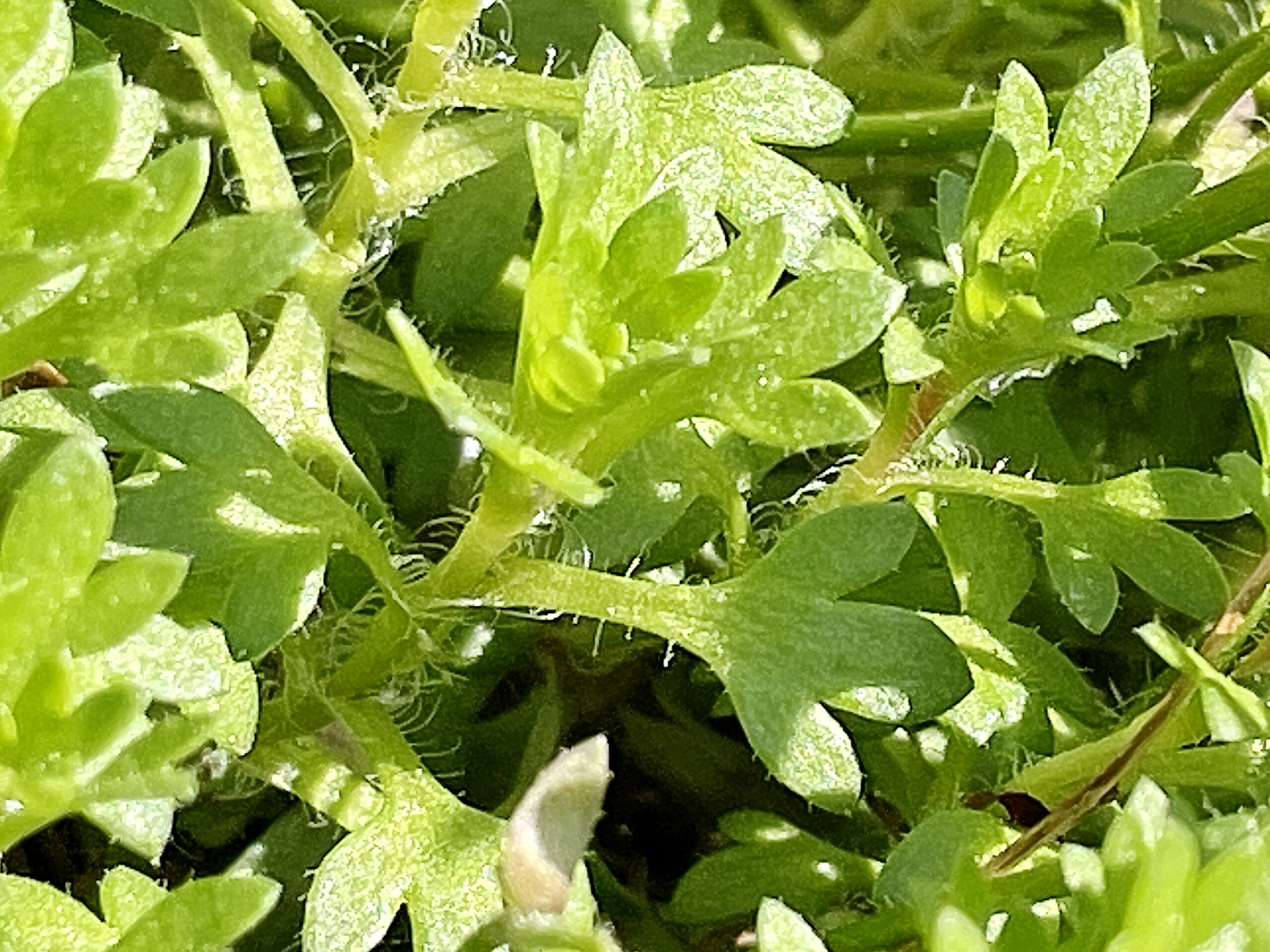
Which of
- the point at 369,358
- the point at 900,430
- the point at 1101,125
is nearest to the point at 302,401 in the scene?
the point at 369,358

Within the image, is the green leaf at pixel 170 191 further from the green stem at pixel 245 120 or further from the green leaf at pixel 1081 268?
the green leaf at pixel 1081 268

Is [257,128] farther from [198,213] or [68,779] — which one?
[68,779]

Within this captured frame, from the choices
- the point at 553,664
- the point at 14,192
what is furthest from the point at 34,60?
the point at 553,664

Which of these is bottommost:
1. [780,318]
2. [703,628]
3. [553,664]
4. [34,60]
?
[553,664]

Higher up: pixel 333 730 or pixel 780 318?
pixel 780 318

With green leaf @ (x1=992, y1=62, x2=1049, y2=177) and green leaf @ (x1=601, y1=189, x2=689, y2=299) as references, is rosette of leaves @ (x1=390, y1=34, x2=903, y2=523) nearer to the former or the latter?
green leaf @ (x1=601, y1=189, x2=689, y2=299)

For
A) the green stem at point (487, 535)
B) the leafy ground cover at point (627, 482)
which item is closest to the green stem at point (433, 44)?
the leafy ground cover at point (627, 482)

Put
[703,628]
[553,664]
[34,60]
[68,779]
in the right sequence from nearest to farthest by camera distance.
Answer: [68,779] < [34,60] < [703,628] < [553,664]
